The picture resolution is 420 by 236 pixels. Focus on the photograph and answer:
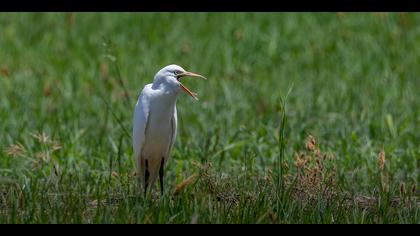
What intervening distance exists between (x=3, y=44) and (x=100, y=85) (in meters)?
1.97

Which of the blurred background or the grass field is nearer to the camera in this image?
the grass field

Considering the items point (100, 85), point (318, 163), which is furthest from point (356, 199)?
point (100, 85)

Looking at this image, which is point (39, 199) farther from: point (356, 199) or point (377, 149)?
point (377, 149)

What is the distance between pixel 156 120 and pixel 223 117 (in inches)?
114

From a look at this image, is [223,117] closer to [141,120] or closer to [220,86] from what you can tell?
[220,86]

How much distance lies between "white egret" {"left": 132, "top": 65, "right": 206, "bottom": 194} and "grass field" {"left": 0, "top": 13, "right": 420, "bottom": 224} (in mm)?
213

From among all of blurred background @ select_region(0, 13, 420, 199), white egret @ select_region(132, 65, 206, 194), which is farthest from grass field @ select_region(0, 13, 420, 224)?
white egret @ select_region(132, 65, 206, 194)

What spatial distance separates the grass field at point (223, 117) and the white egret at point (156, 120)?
0.70 feet

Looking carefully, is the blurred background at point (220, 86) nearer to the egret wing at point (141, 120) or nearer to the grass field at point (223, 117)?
the grass field at point (223, 117)

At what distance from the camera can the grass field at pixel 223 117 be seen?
237 inches

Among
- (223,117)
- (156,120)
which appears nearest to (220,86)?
(223,117)

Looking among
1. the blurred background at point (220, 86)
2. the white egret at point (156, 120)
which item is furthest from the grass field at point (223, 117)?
the white egret at point (156, 120)

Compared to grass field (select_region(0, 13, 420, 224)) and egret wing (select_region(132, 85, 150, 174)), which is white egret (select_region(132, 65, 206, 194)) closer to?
egret wing (select_region(132, 85, 150, 174))

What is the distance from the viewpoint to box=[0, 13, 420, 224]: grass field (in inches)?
237
